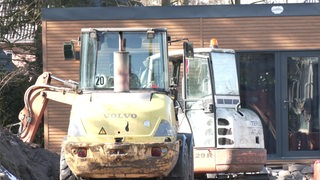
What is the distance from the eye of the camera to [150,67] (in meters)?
10.1

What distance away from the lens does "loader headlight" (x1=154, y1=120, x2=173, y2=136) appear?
9374mm

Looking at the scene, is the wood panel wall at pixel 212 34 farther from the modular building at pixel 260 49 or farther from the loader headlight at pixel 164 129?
the loader headlight at pixel 164 129

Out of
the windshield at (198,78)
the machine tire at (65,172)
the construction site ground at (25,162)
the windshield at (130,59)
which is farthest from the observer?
the windshield at (198,78)

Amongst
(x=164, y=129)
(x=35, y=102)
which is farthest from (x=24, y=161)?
(x=164, y=129)

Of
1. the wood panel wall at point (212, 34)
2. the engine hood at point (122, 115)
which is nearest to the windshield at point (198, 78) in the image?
the engine hood at point (122, 115)

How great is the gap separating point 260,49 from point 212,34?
1177 mm

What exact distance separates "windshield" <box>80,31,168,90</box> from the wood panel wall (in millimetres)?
6869

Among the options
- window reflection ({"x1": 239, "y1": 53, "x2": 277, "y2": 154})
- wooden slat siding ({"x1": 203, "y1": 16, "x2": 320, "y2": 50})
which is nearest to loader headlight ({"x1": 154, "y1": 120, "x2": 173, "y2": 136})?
window reflection ({"x1": 239, "y1": 53, "x2": 277, "y2": 154})

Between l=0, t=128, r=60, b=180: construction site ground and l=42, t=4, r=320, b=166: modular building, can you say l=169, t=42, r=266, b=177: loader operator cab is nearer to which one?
l=0, t=128, r=60, b=180: construction site ground

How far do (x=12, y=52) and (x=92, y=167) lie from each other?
13.9m

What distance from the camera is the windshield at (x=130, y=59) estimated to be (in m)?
10.1

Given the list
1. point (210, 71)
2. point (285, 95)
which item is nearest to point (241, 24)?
point (285, 95)

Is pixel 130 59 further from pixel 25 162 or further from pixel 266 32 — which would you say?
pixel 266 32

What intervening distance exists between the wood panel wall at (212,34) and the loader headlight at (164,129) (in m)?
7.79
